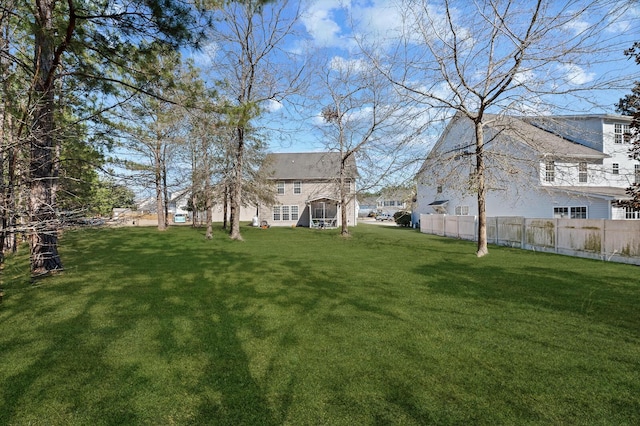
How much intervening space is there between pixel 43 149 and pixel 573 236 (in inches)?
617

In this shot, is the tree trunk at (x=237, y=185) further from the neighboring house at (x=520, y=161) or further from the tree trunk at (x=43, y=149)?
the tree trunk at (x=43, y=149)

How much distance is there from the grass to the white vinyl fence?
340 centimetres

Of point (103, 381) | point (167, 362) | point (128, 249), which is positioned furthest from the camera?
point (128, 249)

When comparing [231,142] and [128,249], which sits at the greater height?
[231,142]

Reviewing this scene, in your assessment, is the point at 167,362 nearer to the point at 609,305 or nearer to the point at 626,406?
the point at 626,406

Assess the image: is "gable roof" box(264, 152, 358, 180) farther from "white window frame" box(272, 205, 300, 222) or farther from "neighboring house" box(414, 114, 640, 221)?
"neighboring house" box(414, 114, 640, 221)

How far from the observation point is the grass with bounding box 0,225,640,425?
294 centimetres

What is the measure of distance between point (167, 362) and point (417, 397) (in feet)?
8.55

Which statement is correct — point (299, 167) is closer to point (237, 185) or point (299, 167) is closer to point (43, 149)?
point (237, 185)

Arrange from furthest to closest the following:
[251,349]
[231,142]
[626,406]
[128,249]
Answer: [231,142] < [128,249] < [251,349] < [626,406]

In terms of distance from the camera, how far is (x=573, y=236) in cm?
1264

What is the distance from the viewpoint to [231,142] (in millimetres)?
19281

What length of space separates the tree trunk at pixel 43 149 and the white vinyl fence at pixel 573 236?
561 inches

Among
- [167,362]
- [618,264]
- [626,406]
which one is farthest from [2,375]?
[618,264]
